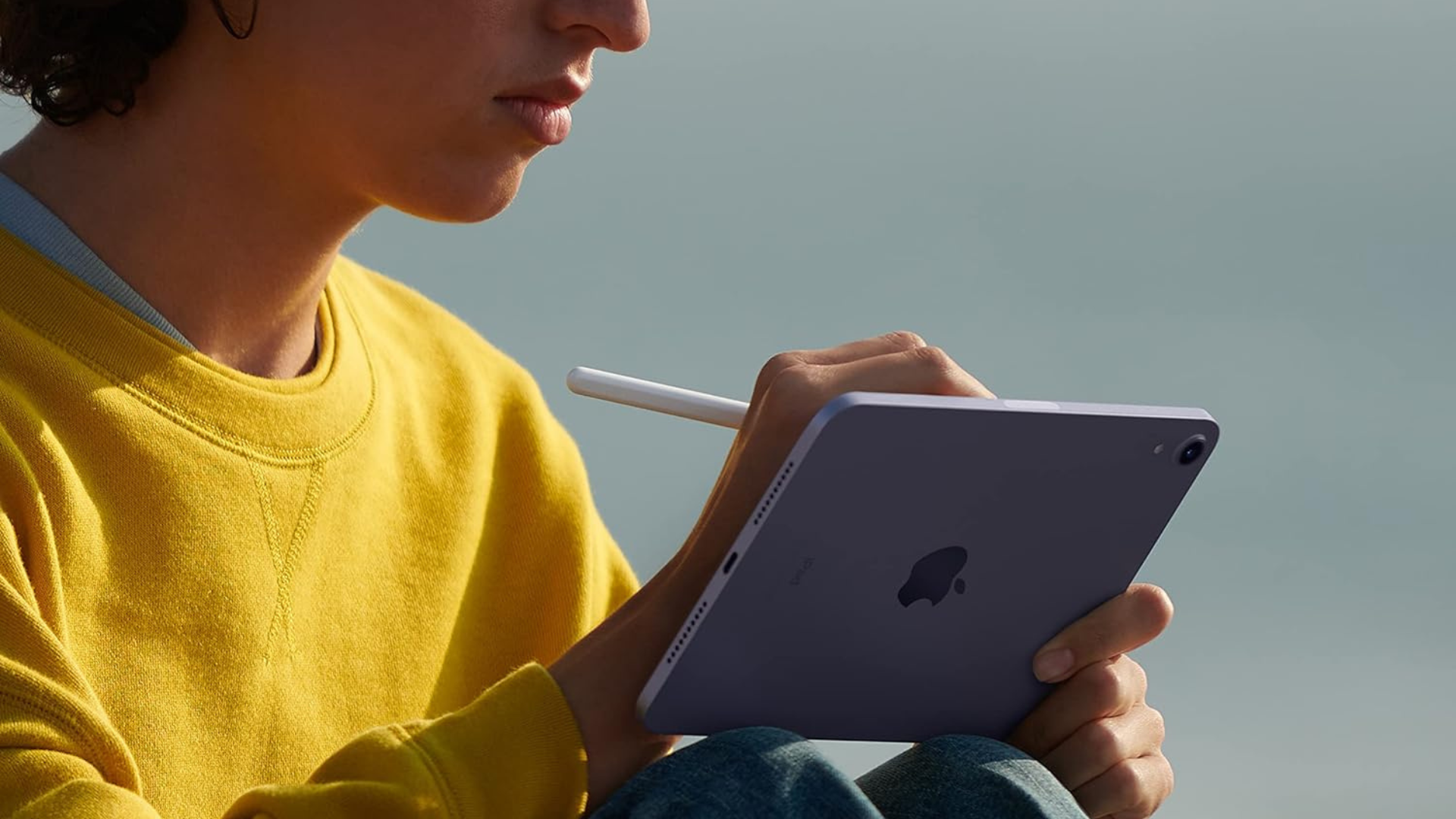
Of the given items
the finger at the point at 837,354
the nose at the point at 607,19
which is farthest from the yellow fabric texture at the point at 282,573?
the nose at the point at 607,19

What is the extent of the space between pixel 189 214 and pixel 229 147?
53mm

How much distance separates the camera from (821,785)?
0.88 metres

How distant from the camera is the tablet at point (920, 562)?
0.92 m

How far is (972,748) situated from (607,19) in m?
0.53

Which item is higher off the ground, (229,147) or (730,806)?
(229,147)

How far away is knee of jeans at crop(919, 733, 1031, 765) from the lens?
0.98m

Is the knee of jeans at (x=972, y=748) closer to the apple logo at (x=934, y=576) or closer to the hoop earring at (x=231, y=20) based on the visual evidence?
the apple logo at (x=934, y=576)

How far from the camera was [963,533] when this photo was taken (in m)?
0.99

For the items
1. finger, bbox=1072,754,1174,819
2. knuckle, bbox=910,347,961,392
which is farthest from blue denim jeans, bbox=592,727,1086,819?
knuckle, bbox=910,347,961,392

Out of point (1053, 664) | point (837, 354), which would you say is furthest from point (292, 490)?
point (1053, 664)

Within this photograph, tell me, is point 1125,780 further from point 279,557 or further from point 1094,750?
point 279,557

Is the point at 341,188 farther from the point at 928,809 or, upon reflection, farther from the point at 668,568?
the point at 928,809

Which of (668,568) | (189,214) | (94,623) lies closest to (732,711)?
(668,568)

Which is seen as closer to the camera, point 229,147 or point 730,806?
point 730,806
